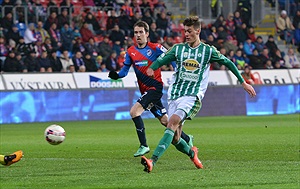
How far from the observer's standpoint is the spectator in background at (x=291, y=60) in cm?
3434

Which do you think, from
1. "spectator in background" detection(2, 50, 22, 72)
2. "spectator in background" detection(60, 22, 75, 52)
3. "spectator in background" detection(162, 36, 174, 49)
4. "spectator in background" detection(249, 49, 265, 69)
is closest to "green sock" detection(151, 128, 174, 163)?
"spectator in background" detection(2, 50, 22, 72)

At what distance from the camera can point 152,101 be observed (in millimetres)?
13148

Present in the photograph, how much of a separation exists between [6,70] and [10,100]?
2221 mm

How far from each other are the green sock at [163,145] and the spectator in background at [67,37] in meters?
18.9

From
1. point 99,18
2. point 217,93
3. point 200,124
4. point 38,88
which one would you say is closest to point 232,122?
point 200,124

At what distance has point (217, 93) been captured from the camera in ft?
91.4

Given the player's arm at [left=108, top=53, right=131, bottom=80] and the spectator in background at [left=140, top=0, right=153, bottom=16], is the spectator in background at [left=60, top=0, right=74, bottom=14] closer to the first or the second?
the spectator in background at [left=140, top=0, right=153, bottom=16]

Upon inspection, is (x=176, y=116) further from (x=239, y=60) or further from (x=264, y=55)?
(x=264, y=55)

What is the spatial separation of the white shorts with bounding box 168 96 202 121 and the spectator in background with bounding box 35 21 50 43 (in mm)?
18212

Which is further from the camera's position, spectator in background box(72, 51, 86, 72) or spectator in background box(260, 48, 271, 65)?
spectator in background box(260, 48, 271, 65)

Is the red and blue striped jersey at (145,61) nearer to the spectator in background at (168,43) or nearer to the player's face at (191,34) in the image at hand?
the player's face at (191,34)

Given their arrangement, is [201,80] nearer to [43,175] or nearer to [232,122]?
[43,175]

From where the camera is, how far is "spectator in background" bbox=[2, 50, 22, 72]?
2623 cm

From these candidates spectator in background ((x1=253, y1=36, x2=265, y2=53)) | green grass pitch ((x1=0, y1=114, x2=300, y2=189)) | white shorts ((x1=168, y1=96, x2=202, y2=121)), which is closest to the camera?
green grass pitch ((x1=0, y1=114, x2=300, y2=189))
